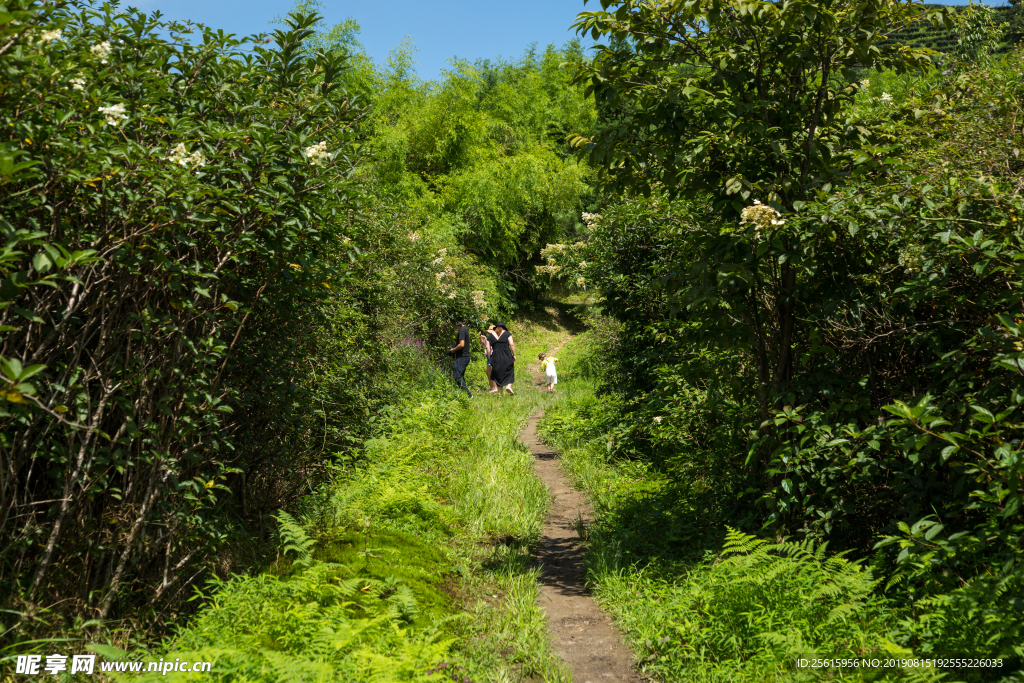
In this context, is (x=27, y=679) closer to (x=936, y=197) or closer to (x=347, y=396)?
(x=347, y=396)

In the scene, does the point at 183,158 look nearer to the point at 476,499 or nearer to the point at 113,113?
the point at 113,113

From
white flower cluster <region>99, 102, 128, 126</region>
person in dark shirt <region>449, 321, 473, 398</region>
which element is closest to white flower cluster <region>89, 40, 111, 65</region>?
white flower cluster <region>99, 102, 128, 126</region>

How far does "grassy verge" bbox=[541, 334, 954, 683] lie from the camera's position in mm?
3621

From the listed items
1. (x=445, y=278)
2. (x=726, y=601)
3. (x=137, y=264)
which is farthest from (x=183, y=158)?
(x=445, y=278)

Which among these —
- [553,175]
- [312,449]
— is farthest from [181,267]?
[553,175]

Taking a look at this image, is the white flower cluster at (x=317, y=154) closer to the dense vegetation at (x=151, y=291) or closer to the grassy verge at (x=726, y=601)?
the dense vegetation at (x=151, y=291)

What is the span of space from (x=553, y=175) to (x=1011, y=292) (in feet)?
80.1

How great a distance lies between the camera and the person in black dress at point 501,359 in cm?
1435

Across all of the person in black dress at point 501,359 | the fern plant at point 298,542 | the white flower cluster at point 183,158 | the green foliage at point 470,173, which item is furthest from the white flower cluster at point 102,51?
the green foliage at point 470,173

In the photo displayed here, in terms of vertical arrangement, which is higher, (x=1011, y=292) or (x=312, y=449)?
(x=1011, y=292)

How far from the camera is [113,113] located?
10.5 ft

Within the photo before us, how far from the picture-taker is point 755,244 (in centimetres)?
473

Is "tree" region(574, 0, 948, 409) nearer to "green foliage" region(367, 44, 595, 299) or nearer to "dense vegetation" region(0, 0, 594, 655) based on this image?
"dense vegetation" region(0, 0, 594, 655)

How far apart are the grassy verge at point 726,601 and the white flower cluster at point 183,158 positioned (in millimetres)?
3886
